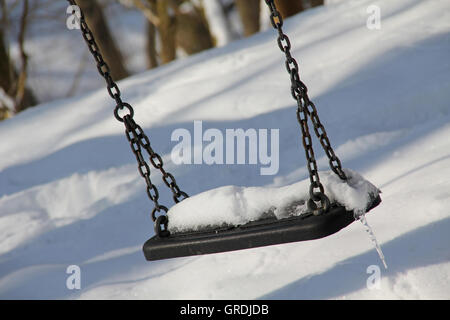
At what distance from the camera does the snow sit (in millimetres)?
1866

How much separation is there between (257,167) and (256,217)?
129 centimetres

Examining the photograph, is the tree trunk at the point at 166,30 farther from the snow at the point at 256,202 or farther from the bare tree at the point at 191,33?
the snow at the point at 256,202

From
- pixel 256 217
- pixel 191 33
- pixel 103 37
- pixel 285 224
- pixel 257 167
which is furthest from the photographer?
pixel 191 33

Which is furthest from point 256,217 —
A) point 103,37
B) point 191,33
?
point 191,33

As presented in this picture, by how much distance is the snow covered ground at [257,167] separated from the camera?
2240mm

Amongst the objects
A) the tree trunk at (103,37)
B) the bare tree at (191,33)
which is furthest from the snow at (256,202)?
the bare tree at (191,33)

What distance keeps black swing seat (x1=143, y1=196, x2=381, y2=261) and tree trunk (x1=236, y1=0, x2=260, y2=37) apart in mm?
6284

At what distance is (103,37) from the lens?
8812 millimetres

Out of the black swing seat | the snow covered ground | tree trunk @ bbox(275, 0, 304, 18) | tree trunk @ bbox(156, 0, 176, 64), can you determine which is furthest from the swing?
tree trunk @ bbox(156, 0, 176, 64)

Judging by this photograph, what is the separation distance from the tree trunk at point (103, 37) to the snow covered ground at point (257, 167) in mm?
4178

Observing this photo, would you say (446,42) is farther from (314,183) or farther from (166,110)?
(314,183)

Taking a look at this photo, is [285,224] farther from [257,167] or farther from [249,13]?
[249,13]

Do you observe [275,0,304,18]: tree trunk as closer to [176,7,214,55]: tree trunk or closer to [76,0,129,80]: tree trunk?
[76,0,129,80]: tree trunk

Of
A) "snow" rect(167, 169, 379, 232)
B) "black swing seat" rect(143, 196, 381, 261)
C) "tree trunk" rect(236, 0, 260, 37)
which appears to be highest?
"tree trunk" rect(236, 0, 260, 37)
